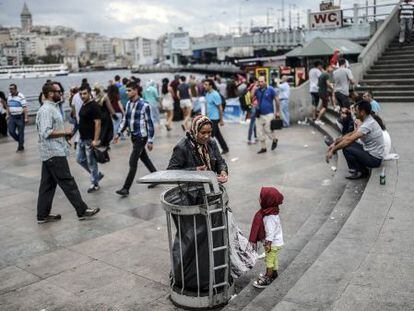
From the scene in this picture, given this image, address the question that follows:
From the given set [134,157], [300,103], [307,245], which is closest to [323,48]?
[300,103]

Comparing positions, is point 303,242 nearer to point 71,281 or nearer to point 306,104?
point 71,281

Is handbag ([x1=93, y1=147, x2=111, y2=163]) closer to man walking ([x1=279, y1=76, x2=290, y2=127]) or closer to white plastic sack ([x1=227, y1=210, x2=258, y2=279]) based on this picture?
white plastic sack ([x1=227, y1=210, x2=258, y2=279])

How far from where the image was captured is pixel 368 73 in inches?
690

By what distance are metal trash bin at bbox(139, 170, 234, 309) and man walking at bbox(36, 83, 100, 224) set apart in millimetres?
3088

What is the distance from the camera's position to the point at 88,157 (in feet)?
28.1

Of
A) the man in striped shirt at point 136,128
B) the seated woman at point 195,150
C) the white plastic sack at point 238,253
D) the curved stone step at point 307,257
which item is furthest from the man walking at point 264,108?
the white plastic sack at point 238,253

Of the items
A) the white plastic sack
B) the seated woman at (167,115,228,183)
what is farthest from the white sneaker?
the white plastic sack

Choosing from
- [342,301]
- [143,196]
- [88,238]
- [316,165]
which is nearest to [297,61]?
[316,165]

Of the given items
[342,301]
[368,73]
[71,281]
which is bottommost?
[71,281]

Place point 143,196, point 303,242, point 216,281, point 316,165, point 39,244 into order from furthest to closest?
point 316,165
point 143,196
point 39,244
point 303,242
point 216,281

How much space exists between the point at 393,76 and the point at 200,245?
47.7ft

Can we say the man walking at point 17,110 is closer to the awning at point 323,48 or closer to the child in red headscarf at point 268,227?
the child in red headscarf at point 268,227

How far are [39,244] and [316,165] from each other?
5640 millimetres

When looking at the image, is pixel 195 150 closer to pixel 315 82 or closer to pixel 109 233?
pixel 109 233
